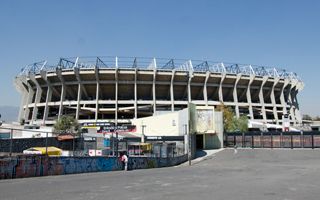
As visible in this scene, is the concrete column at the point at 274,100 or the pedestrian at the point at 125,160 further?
the concrete column at the point at 274,100

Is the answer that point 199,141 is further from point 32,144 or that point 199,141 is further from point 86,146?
point 86,146

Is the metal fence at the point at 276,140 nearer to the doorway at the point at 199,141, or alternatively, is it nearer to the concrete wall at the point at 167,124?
the doorway at the point at 199,141

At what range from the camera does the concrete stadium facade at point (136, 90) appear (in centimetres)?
8012

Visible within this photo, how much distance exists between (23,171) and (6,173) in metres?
1.07

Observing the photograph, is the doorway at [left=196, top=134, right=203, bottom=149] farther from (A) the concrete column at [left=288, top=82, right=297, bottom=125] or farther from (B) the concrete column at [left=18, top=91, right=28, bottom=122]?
(B) the concrete column at [left=18, top=91, right=28, bottom=122]

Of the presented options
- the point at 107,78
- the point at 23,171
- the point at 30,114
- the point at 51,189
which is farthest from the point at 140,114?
the point at 51,189

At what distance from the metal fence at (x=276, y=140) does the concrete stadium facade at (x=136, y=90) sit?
83.8 ft

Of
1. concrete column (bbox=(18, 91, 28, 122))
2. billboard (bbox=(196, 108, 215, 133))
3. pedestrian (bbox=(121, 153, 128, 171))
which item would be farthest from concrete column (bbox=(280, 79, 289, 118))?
pedestrian (bbox=(121, 153, 128, 171))

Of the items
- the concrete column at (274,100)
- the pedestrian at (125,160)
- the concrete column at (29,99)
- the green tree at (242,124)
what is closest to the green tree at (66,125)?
the concrete column at (29,99)

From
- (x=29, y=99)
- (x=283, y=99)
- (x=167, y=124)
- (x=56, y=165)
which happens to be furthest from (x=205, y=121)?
(x=29, y=99)

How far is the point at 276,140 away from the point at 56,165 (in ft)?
125

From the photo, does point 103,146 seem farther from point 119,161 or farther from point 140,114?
point 140,114

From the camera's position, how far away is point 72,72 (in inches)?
3061

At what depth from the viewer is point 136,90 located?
82750 millimetres
